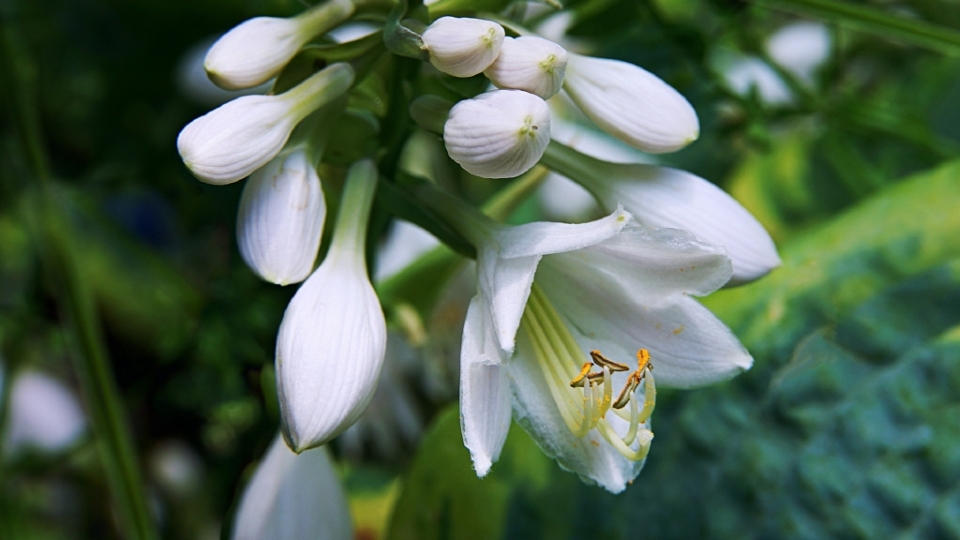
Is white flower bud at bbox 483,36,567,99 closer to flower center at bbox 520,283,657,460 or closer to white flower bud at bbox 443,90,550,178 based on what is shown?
white flower bud at bbox 443,90,550,178

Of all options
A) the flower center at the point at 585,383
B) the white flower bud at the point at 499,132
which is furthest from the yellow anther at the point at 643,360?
the white flower bud at the point at 499,132

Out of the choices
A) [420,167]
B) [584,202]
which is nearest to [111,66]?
[420,167]

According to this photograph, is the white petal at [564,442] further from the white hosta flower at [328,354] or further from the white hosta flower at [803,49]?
the white hosta flower at [803,49]

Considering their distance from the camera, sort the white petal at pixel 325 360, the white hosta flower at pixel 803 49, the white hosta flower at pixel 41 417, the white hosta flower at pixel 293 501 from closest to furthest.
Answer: the white petal at pixel 325 360
the white hosta flower at pixel 293 501
the white hosta flower at pixel 41 417
the white hosta flower at pixel 803 49

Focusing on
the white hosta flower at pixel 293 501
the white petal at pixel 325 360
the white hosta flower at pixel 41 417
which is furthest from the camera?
the white hosta flower at pixel 41 417

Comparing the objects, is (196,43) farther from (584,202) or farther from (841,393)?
(841,393)

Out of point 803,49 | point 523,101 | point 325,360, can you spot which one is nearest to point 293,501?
point 325,360

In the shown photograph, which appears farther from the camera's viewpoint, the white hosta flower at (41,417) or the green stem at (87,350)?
the white hosta flower at (41,417)
